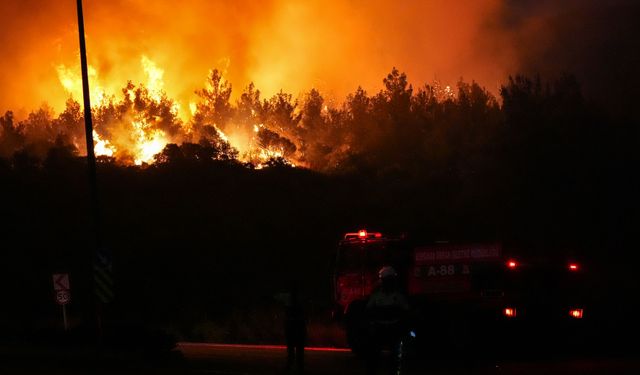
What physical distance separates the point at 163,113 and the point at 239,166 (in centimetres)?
1559

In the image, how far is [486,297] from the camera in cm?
1961

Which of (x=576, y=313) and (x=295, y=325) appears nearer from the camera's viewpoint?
(x=295, y=325)

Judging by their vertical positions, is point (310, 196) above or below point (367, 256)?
above

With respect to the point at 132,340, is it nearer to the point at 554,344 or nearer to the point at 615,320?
the point at 554,344

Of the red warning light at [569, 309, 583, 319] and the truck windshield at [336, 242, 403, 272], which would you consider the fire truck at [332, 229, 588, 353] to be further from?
the truck windshield at [336, 242, 403, 272]

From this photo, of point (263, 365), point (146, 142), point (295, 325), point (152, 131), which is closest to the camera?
point (295, 325)

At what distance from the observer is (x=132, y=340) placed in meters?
21.3

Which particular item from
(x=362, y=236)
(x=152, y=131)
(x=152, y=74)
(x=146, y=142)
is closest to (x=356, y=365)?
(x=362, y=236)

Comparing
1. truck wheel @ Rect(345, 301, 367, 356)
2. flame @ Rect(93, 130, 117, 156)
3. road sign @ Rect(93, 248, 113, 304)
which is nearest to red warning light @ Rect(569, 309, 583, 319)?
truck wheel @ Rect(345, 301, 367, 356)

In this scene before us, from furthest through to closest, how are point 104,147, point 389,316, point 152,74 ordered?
point 152,74
point 104,147
point 389,316

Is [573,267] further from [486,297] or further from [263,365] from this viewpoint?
[263,365]

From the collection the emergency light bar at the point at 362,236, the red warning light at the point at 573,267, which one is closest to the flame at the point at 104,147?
the emergency light bar at the point at 362,236

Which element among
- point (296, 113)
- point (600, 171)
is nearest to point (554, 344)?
point (600, 171)

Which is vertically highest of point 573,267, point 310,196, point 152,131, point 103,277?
point 152,131
